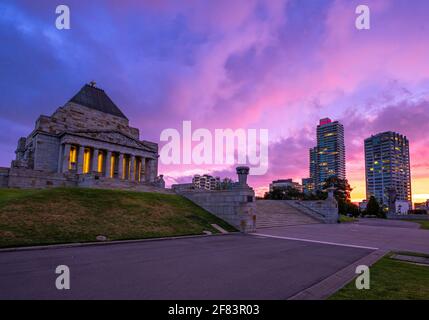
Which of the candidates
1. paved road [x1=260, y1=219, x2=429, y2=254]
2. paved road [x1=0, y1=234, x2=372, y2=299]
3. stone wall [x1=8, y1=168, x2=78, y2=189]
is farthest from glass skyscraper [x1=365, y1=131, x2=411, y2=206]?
paved road [x1=0, y1=234, x2=372, y2=299]

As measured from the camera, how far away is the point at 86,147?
5134 cm

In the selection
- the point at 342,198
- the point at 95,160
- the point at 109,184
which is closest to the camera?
the point at 109,184

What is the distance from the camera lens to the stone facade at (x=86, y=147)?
156 feet

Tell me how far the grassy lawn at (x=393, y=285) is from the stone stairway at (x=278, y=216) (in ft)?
56.1

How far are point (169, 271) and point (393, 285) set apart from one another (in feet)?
21.9

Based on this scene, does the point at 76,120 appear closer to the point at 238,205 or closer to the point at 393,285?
the point at 238,205

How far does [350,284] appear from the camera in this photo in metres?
7.16

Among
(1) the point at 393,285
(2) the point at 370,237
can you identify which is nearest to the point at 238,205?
(2) the point at 370,237

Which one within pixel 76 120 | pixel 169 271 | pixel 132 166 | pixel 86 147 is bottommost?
pixel 169 271

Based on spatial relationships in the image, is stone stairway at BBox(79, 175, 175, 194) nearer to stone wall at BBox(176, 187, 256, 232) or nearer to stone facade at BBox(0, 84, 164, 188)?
stone facade at BBox(0, 84, 164, 188)

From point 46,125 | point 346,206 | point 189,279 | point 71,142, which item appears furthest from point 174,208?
point 346,206

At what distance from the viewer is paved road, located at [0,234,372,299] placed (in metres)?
6.47

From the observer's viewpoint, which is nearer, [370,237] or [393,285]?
[393,285]
